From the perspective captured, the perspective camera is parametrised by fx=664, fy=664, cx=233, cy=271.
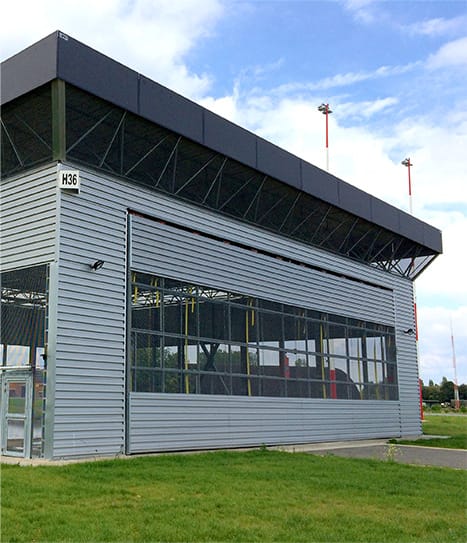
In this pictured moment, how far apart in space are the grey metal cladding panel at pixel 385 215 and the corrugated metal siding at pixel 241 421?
22.5ft

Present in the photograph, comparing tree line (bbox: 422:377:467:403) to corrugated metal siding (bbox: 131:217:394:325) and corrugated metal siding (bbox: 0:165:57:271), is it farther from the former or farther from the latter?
corrugated metal siding (bbox: 0:165:57:271)

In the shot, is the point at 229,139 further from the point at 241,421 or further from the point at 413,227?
the point at 413,227

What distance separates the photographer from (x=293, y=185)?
67.7 feet

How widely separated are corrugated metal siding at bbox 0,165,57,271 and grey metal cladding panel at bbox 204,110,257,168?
15.4ft

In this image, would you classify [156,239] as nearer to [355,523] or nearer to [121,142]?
[121,142]

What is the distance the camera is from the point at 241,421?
715 inches

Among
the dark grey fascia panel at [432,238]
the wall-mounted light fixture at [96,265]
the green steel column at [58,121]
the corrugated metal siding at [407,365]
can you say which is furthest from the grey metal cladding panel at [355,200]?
the green steel column at [58,121]

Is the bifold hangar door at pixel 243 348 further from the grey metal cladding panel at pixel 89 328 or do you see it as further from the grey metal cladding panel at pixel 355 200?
the grey metal cladding panel at pixel 355 200

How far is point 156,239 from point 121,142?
246 cm

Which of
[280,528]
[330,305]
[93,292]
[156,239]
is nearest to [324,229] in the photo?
[330,305]

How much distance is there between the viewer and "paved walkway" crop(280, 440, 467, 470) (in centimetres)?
1644

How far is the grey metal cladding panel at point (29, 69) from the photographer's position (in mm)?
13727

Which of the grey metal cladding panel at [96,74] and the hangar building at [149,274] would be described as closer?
the grey metal cladding panel at [96,74]

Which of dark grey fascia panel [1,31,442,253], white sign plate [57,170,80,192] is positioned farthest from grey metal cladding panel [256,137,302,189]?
white sign plate [57,170,80,192]
